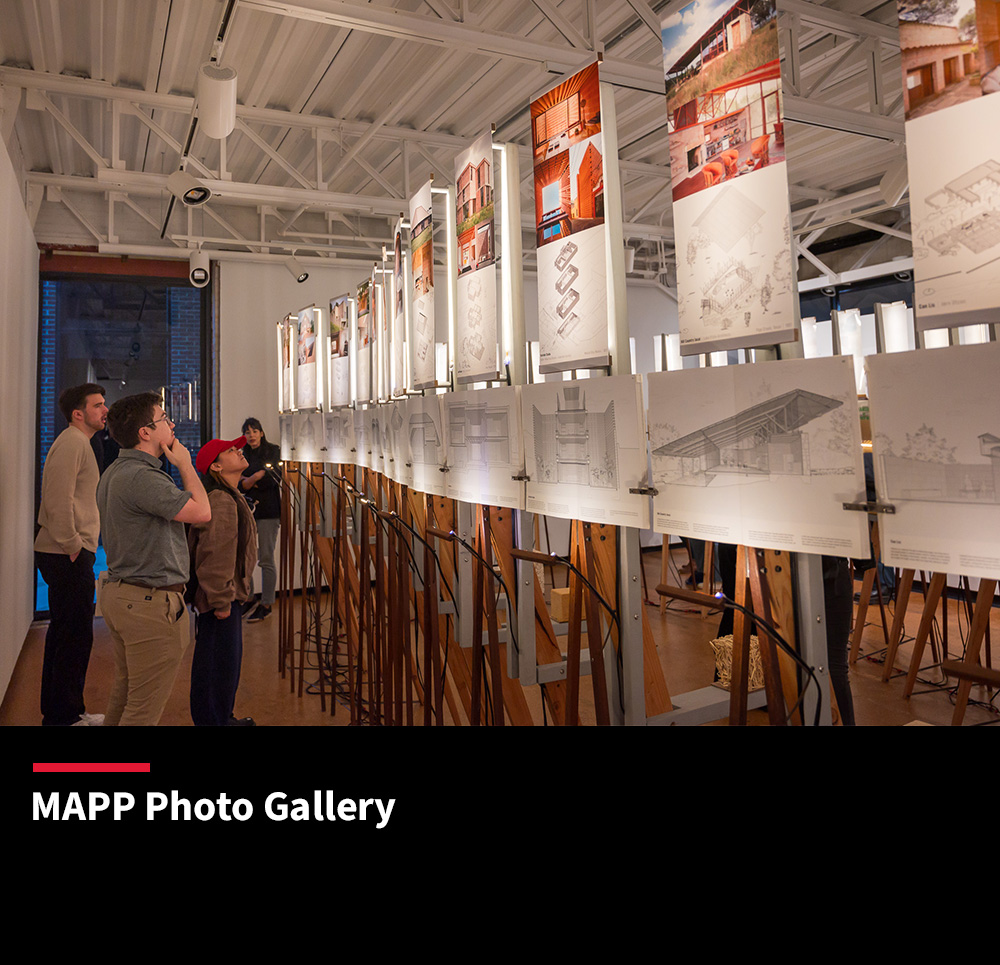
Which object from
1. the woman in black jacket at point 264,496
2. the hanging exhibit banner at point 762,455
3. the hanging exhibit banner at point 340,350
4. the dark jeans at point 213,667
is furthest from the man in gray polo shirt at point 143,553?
the woman in black jacket at point 264,496

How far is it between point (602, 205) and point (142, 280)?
22.6 feet

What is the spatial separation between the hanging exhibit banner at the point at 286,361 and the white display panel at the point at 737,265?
18.0 feet

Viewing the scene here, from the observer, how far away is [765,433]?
63.7 inches

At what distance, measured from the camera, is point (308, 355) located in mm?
6289

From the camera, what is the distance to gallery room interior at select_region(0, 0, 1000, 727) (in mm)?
1480

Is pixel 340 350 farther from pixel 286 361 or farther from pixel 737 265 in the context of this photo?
pixel 737 265

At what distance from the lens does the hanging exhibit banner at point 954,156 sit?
52.2 inches

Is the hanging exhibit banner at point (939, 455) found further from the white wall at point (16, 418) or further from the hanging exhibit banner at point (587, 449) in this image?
the white wall at point (16, 418)

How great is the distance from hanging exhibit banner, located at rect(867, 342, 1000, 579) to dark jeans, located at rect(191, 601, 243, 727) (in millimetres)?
2976

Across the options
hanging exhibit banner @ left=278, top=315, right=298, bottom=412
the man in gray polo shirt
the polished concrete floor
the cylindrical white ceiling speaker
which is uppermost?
the cylindrical white ceiling speaker

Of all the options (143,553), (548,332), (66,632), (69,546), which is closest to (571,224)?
(548,332)

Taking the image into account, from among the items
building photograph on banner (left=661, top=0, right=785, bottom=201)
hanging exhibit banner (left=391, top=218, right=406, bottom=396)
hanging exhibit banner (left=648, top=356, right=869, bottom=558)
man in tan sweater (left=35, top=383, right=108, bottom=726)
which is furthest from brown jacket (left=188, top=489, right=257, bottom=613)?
building photograph on banner (left=661, top=0, right=785, bottom=201)

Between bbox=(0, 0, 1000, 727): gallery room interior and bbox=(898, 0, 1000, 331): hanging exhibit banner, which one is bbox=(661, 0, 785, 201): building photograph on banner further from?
bbox=(898, 0, 1000, 331): hanging exhibit banner
